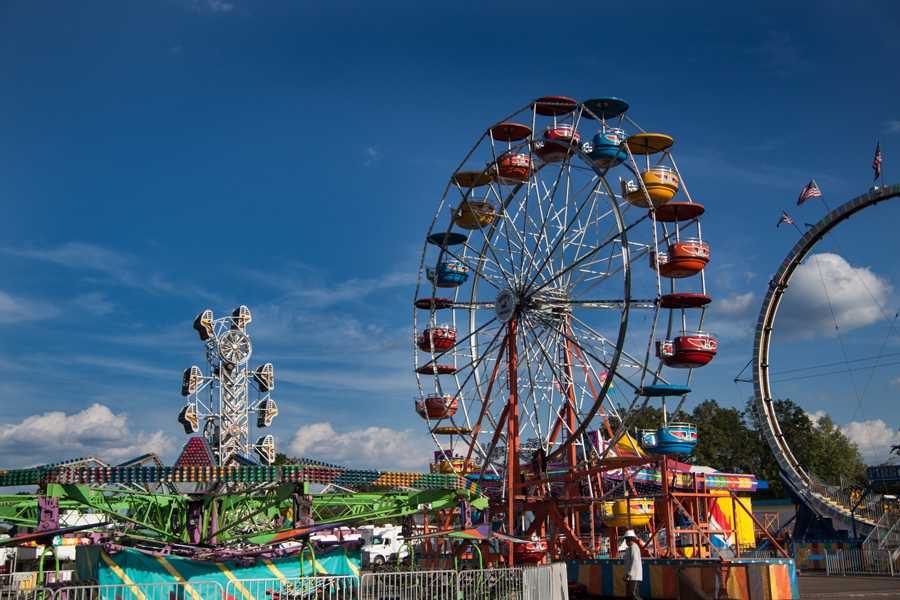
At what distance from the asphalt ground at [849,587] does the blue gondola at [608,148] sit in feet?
48.2

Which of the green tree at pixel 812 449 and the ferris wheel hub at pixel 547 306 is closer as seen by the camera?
the ferris wheel hub at pixel 547 306

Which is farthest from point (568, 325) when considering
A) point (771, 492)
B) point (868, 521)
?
point (771, 492)

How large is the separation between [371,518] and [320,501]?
139 inches

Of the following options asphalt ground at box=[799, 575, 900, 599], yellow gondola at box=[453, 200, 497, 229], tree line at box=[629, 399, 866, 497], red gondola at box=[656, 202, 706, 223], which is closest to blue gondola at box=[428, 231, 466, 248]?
yellow gondola at box=[453, 200, 497, 229]

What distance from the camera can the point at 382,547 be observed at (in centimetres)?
5169

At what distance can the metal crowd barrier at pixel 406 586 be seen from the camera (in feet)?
61.9

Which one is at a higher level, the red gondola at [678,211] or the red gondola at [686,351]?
the red gondola at [678,211]

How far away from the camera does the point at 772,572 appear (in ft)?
72.0

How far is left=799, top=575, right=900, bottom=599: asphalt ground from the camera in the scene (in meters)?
25.8

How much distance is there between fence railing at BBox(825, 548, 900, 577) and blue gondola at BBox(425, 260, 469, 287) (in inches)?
708

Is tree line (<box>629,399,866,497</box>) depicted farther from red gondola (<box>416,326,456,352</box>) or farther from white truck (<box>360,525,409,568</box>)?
red gondola (<box>416,326,456,352</box>)

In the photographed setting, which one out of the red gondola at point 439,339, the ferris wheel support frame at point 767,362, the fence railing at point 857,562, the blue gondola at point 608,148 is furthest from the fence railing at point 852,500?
the blue gondola at point 608,148

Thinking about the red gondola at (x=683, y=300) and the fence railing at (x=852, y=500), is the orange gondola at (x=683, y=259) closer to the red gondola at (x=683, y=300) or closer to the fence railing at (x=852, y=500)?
the red gondola at (x=683, y=300)

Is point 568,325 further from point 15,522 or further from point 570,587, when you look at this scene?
point 15,522
